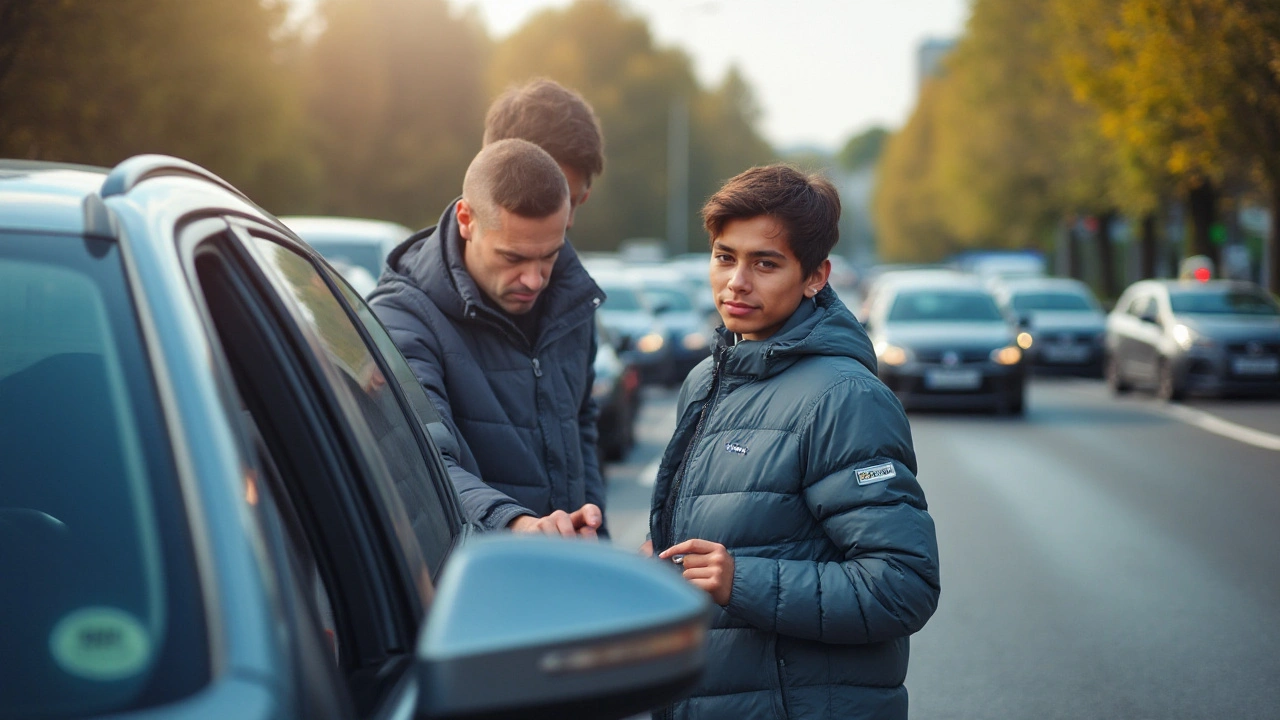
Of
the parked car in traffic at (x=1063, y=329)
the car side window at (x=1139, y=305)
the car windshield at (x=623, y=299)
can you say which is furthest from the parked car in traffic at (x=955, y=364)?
the parked car in traffic at (x=1063, y=329)

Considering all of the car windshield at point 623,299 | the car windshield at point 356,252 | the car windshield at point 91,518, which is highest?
the car windshield at point 356,252

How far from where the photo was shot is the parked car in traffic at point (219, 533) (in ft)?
4.63

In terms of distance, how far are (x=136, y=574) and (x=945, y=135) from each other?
263 feet

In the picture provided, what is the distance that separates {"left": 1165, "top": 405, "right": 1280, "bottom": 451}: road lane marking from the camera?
15836 mm

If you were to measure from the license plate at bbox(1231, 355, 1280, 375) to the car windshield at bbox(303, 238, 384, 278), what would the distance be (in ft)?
42.6

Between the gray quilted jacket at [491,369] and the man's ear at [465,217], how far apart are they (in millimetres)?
74

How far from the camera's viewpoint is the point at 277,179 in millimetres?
38188

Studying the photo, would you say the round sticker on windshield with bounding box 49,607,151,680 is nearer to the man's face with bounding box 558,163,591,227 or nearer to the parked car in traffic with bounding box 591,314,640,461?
the man's face with bounding box 558,163,591,227

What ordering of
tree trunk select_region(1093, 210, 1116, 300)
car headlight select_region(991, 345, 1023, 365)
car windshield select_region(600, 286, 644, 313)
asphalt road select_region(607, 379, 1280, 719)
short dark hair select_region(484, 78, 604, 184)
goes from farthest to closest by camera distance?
tree trunk select_region(1093, 210, 1116, 300) → car windshield select_region(600, 286, 644, 313) → car headlight select_region(991, 345, 1023, 365) → asphalt road select_region(607, 379, 1280, 719) → short dark hair select_region(484, 78, 604, 184)

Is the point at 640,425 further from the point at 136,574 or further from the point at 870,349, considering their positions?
the point at 136,574

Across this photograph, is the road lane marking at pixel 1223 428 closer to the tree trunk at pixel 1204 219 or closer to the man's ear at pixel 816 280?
the man's ear at pixel 816 280

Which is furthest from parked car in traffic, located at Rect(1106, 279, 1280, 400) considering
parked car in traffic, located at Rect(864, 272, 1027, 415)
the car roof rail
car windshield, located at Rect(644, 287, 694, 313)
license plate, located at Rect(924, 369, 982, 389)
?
the car roof rail

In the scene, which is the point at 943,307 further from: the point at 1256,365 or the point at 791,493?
the point at 791,493

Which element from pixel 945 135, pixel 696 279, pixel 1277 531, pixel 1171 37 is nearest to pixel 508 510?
pixel 1277 531
